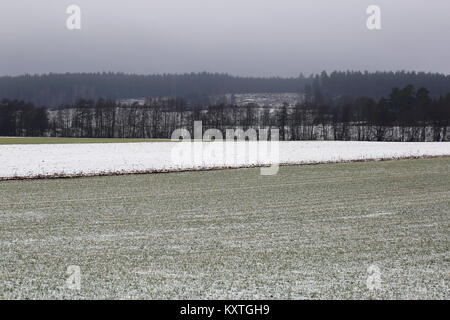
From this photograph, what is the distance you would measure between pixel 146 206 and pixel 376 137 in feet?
366

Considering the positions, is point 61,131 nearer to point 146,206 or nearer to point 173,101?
point 173,101

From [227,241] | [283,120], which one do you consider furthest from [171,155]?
[283,120]

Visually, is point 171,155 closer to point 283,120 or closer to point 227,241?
point 227,241

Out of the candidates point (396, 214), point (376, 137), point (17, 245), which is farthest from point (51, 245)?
point (376, 137)

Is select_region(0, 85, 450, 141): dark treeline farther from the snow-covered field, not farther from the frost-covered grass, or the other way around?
the frost-covered grass

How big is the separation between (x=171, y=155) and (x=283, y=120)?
86.7 m

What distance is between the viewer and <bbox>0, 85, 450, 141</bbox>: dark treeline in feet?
402

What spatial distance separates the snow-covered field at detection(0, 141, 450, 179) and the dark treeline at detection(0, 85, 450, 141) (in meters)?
65.9

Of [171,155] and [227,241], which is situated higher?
[227,241]

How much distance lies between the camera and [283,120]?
5162 inches

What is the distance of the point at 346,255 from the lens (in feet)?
38.8

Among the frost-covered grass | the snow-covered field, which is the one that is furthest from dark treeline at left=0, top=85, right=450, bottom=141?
the frost-covered grass

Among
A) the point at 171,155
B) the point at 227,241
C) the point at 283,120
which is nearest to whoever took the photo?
the point at 227,241

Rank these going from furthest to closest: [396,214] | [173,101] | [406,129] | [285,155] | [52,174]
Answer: [173,101] → [406,129] → [285,155] → [52,174] → [396,214]
